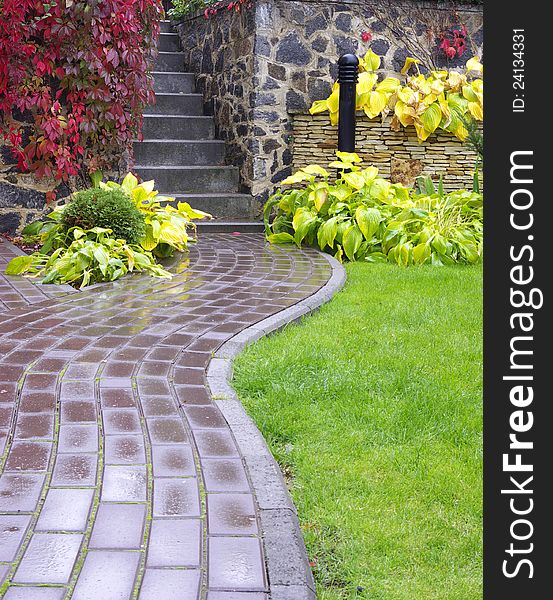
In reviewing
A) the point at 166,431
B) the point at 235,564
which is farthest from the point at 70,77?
the point at 235,564

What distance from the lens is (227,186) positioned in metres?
8.59

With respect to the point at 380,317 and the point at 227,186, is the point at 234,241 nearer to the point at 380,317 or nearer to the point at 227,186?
the point at 227,186

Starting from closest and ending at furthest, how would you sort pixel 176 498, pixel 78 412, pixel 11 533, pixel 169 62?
pixel 11 533 → pixel 176 498 → pixel 78 412 → pixel 169 62

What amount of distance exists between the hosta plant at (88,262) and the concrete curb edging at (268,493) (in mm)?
1721

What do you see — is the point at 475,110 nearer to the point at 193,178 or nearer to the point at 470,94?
the point at 470,94

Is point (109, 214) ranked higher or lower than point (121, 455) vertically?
higher

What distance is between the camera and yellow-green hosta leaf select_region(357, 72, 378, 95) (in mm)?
8125

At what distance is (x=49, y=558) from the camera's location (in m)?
2.09

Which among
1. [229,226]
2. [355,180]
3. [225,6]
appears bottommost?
[229,226]

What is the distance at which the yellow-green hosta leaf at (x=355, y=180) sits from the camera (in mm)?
7129

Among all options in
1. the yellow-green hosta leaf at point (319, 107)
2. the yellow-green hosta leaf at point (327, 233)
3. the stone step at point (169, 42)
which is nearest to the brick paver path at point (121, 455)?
the yellow-green hosta leaf at point (327, 233)

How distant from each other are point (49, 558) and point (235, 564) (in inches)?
18.2

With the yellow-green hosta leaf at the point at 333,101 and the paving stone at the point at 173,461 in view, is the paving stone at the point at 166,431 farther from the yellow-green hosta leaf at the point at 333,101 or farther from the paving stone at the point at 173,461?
the yellow-green hosta leaf at the point at 333,101

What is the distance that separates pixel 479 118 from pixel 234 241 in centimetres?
284
